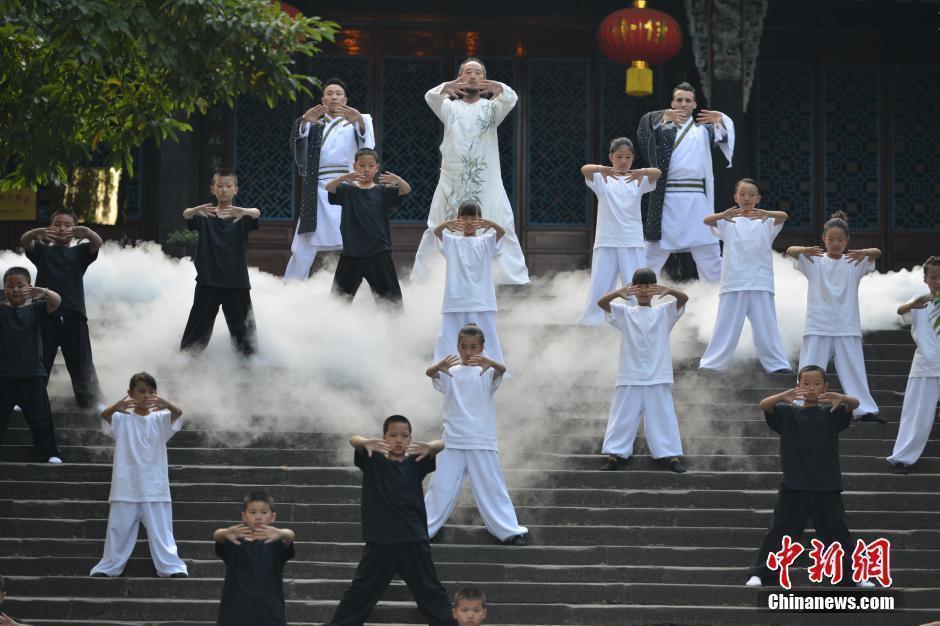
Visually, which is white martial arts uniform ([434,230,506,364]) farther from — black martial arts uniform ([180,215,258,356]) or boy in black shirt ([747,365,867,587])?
boy in black shirt ([747,365,867,587])

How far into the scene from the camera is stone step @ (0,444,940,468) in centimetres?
1169

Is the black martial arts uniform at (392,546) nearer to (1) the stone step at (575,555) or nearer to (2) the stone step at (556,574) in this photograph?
(2) the stone step at (556,574)

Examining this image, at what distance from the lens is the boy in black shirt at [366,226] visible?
13.4 m

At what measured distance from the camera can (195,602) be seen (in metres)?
10.1

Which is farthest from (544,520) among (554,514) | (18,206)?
(18,206)

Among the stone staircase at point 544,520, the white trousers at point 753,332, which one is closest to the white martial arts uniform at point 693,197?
the white trousers at point 753,332

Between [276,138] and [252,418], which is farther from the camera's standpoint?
[276,138]

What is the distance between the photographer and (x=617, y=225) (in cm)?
1377

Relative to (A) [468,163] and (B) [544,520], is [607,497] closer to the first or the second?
(B) [544,520]

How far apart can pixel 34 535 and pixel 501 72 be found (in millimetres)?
8953

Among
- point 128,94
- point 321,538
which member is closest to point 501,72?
point 128,94

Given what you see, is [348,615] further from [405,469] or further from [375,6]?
[375,6]

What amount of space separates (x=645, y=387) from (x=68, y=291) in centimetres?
443

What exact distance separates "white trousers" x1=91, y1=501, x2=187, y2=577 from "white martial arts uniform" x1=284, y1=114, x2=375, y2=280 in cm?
457
